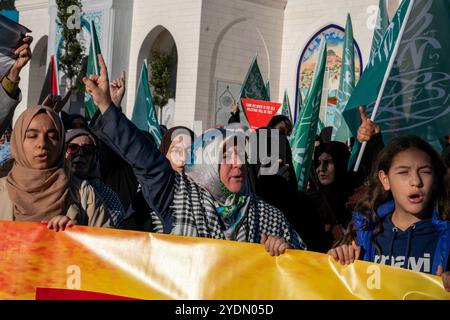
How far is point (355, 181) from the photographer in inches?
220

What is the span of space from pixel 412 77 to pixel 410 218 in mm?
2206

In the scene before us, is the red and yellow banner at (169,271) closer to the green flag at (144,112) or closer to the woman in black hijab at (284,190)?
the woman in black hijab at (284,190)

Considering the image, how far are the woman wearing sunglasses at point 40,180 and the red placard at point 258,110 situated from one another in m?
7.67

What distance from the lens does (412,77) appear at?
5.30 meters

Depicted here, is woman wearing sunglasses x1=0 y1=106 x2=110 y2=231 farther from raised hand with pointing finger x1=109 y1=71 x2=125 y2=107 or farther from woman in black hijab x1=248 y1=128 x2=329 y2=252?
woman in black hijab x1=248 y1=128 x2=329 y2=252

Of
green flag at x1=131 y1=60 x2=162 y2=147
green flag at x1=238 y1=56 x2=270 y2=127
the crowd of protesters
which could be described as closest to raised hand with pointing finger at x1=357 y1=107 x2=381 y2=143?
the crowd of protesters

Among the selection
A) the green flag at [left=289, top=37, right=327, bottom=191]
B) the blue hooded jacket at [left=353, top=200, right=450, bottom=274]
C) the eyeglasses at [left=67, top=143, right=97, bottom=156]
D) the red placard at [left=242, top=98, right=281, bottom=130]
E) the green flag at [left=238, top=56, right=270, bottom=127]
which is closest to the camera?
the blue hooded jacket at [left=353, top=200, right=450, bottom=274]

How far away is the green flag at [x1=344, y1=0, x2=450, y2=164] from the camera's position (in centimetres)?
505

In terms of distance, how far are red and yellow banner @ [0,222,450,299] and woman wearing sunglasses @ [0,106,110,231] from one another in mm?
167

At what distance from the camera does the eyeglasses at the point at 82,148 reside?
4.75 m

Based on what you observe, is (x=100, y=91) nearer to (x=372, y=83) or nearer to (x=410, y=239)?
(x=410, y=239)
